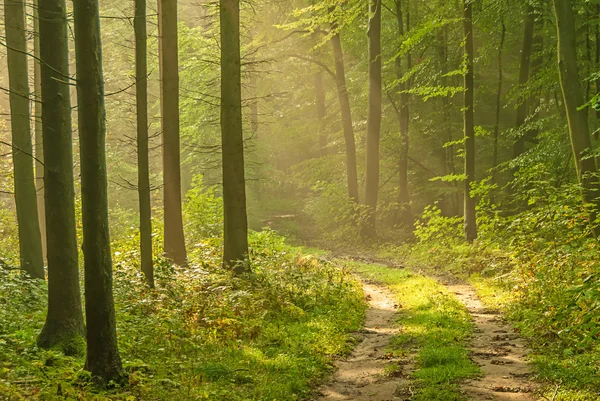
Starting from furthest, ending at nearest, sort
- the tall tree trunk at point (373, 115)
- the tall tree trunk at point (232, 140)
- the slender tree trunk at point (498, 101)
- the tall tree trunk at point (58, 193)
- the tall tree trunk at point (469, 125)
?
the tall tree trunk at point (373, 115) < the slender tree trunk at point (498, 101) < the tall tree trunk at point (469, 125) < the tall tree trunk at point (232, 140) < the tall tree trunk at point (58, 193)

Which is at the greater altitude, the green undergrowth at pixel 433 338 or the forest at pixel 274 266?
the forest at pixel 274 266

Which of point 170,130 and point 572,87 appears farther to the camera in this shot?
point 170,130

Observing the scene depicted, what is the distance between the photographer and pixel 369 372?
24.8 feet

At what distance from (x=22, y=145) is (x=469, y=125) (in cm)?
1262

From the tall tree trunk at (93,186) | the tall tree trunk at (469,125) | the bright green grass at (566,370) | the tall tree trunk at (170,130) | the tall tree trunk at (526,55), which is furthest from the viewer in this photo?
the tall tree trunk at (526,55)

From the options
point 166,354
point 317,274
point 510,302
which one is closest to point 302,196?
point 317,274

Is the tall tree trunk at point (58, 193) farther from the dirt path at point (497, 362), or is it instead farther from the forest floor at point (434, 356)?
the dirt path at point (497, 362)

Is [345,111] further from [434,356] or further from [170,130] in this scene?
[434,356]

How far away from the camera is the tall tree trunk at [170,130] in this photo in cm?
1395

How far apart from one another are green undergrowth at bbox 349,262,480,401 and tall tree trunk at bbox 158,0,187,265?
225 inches

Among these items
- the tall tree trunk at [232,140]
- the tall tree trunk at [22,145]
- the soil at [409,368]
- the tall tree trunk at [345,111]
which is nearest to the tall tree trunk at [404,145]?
the tall tree trunk at [345,111]

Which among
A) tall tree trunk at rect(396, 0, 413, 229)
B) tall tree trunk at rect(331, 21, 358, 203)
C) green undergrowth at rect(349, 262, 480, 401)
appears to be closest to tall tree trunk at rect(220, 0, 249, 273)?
green undergrowth at rect(349, 262, 480, 401)

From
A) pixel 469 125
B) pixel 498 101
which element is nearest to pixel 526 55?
pixel 498 101

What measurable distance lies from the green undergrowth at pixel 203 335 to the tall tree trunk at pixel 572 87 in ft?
17.2
